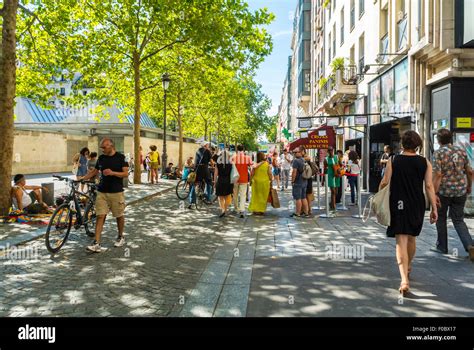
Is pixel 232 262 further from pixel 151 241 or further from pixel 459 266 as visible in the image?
pixel 459 266

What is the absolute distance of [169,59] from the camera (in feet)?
79.9

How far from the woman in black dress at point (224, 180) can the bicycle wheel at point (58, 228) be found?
470cm

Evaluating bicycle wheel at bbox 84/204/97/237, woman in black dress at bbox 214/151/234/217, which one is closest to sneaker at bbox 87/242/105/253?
bicycle wheel at bbox 84/204/97/237

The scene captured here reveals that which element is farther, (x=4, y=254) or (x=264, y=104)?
(x=264, y=104)

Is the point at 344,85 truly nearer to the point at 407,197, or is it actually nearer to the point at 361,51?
the point at 361,51

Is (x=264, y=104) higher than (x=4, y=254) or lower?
higher

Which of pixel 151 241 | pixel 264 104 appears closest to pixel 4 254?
pixel 151 241

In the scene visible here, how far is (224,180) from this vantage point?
11148 mm

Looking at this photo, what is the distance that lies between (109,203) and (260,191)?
5109mm

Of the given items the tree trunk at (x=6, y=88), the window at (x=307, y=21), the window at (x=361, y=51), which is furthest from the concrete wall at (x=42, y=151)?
the window at (x=361, y=51)

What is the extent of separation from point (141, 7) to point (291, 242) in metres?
15.4

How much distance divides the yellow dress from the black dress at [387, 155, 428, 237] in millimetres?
6562

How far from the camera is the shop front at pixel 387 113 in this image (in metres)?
14.0

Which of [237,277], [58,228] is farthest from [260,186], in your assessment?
[237,277]
